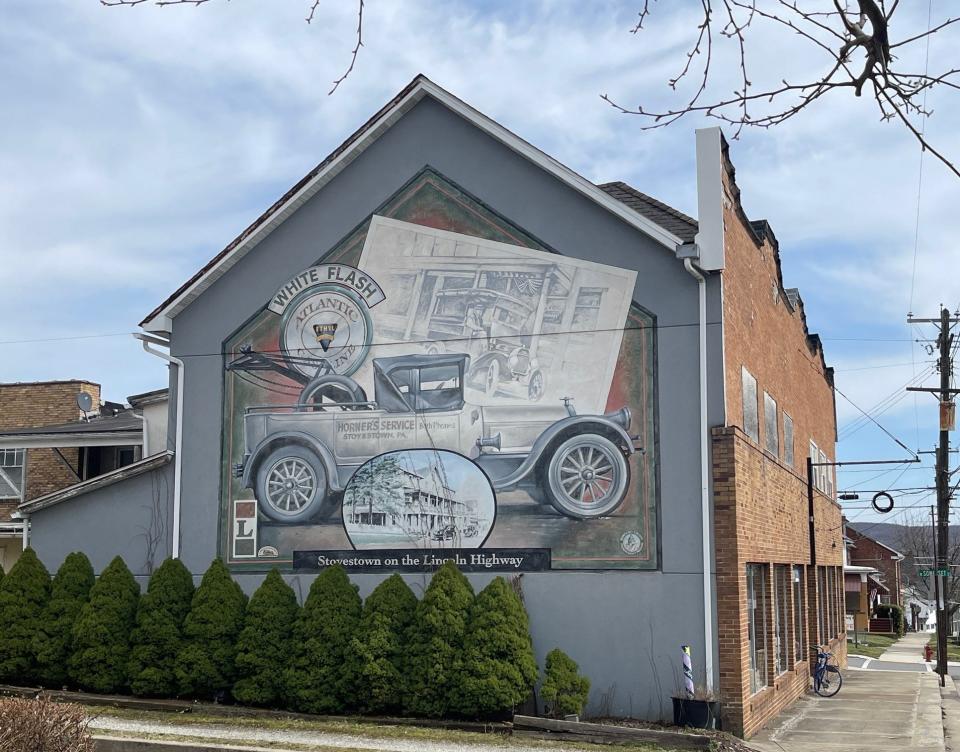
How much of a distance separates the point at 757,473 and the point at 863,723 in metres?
4.44

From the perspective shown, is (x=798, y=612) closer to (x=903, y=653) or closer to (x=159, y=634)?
(x=159, y=634)

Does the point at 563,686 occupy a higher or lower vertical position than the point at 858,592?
higher

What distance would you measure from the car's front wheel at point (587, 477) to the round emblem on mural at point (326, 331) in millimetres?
3738

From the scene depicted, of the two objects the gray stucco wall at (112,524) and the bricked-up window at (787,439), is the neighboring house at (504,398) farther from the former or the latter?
the bricked-up window at (787,439)

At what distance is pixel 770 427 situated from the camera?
2092 cm

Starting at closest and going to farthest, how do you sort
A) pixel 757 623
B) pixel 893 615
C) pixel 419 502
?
pixel 419 502
pixel 757 623
pixel 893 615

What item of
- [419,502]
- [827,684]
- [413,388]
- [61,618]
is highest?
[413,388]

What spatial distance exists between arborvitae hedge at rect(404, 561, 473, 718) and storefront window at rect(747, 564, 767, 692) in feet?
14.5

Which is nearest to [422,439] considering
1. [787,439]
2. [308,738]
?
[308,738]

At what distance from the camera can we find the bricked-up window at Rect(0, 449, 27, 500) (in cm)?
2628

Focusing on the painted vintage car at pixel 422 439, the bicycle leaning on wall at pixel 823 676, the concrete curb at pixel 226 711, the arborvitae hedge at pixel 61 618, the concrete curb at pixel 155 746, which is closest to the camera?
the concrete curb at pixel 155 746

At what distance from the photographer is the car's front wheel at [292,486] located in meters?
17.8

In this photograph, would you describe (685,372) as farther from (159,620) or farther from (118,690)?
(118,690)

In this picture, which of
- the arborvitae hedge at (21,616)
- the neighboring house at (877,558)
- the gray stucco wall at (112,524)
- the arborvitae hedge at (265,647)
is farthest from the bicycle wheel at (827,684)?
the neighboring house at (877,558)
